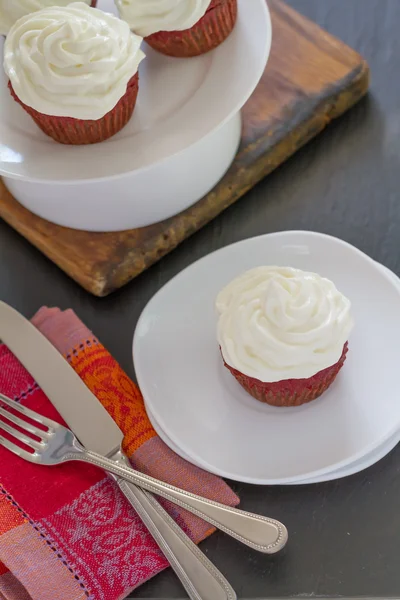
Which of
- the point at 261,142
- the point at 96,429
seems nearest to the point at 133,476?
the point at 96,429

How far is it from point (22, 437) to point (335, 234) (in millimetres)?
482

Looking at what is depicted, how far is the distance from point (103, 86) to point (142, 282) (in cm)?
27

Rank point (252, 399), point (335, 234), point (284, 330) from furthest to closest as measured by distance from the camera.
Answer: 1. point (335, 234)
2. point (252, 399)
3. point (284, 330)

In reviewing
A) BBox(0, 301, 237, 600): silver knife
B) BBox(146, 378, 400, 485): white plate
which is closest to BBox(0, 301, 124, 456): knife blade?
BBox(0, 301, 237, 600): silver knife

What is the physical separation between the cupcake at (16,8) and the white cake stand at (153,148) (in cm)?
8

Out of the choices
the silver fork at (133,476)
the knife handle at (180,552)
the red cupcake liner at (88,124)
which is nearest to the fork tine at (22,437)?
the silver fork at (133,476)

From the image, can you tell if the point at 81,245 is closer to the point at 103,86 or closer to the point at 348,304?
the point at 103,86

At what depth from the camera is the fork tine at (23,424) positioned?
36.3 inches

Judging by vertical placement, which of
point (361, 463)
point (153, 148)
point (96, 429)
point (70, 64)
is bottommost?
point (361, 463)

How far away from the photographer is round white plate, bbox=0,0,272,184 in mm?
977

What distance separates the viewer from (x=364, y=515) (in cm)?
89

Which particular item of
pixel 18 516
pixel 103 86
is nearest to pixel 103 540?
pixel 18 516

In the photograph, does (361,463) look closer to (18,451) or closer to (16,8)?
(18,451)

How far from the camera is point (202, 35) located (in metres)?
1.04
